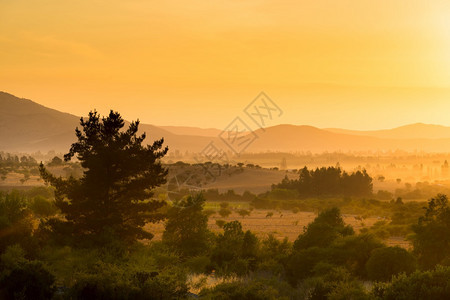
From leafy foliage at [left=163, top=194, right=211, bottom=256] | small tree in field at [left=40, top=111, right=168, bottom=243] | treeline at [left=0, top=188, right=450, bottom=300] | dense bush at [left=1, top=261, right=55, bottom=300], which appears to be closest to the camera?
treeline at [left=0, top=188, right=450, bottom=300]

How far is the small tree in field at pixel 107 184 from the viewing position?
28.4 metres

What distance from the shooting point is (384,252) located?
2530 cm

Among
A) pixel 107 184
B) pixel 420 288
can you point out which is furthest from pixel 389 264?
pixel 107 184

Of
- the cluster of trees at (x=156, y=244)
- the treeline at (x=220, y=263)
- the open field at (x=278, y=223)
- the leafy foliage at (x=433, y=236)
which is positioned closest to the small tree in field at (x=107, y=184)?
the cluster of trees at (x=156, y=244)

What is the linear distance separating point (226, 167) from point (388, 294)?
510ft

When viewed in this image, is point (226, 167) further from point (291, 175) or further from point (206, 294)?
point (206, 294)

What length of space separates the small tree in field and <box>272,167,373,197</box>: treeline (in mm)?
75664

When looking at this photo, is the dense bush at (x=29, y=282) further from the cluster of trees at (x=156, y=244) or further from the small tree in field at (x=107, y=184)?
the small tree in field at (x=107, y=184)

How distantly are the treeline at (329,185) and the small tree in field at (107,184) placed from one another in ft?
248

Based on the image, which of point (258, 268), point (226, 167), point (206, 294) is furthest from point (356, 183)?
point (206, 294)

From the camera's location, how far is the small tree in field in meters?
28.4

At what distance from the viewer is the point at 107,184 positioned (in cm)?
2898

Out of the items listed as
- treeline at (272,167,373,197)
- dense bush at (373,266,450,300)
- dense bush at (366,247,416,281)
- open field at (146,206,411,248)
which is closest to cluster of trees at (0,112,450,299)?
dense bush at (366,247,416,281)

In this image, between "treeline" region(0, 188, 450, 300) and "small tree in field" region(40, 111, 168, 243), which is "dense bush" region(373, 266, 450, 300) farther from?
"small tree in field" region(40, 111, 168, 243)
